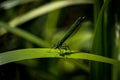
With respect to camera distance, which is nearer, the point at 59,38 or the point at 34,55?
the point at 34,55

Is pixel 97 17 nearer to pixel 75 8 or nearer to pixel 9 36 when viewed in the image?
pixel 9 36

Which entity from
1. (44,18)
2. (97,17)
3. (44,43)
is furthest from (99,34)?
(44,18)

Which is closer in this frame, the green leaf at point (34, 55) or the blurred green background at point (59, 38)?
the green leaf at point (34, 55)

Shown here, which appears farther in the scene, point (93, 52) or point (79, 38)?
point (79, 38)

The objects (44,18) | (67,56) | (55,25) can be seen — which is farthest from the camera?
(44,18)

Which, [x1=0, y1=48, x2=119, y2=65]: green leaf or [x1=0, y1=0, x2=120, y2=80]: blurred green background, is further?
[x1=0, y1=0, x2=120, y2=80]: blurred green background

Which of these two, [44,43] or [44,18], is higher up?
[44,18]

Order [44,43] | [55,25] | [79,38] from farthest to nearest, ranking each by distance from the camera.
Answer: [55,25]
[79,38]
[44,43]
